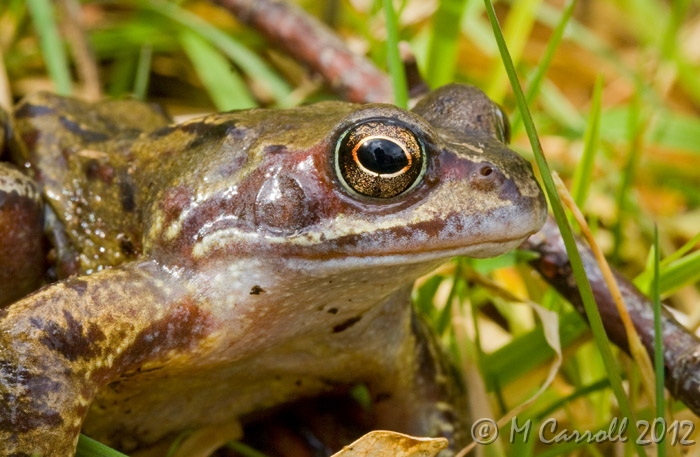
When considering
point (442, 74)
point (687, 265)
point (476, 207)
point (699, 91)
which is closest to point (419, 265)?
point (476, 207)

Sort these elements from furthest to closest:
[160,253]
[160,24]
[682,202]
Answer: [682,202], [160,24], [160,253]

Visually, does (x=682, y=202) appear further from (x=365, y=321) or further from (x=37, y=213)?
(x=37, y=213)

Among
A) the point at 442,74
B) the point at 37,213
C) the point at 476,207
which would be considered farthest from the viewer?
the point at 442,74

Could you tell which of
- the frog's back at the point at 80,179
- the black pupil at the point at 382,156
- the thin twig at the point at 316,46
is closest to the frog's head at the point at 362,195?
the black pupil at the point at 382,156

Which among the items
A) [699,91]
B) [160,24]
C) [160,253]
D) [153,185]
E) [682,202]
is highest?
[160,24]

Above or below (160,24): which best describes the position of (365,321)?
below

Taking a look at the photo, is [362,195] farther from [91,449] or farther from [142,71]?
[142,71]
